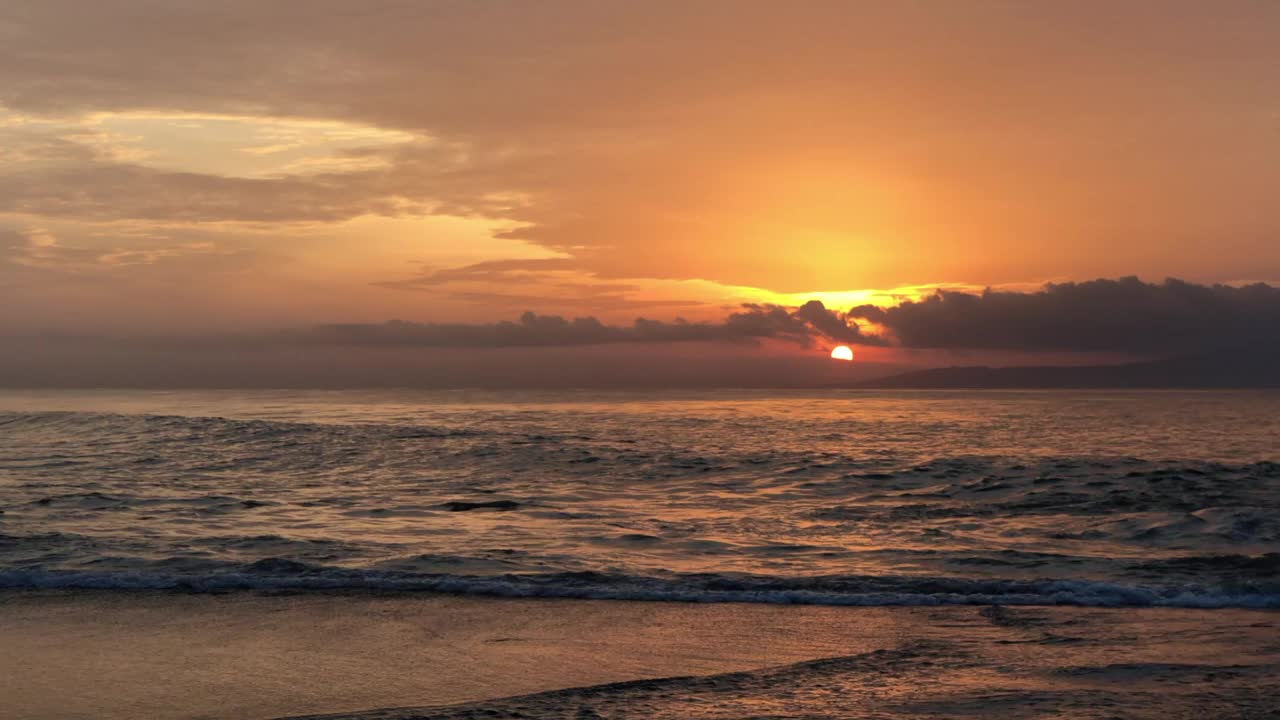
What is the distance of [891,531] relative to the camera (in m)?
19.1

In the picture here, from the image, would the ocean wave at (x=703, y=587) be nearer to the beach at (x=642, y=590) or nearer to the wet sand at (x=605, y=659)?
the beach at (x=642, y=590)

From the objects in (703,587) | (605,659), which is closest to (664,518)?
(703,587)

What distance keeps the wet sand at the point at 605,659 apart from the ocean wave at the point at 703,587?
0.48m

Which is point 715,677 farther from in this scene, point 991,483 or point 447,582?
point 991,483

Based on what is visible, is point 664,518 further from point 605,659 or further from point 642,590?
point 605,659

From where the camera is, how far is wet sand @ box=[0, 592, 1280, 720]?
7.94 m

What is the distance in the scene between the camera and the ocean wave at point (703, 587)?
42.0 ft

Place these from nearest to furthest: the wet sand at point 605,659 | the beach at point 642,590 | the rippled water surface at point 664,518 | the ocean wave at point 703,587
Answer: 1. the wet sand at point 605,659
2. the beach at point 642,590
3. the ocean wave at point 703,587
4. the rippled water surface at point 664,518

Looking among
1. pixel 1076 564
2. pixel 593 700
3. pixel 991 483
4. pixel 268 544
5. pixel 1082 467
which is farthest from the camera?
pixel 1082 467

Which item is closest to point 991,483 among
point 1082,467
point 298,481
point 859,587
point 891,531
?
point 1082,467

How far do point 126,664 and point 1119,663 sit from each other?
9.40 meters

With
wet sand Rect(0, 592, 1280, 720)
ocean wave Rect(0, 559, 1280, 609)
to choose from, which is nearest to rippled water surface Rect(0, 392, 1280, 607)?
ocean wave Rect(0, 559, 1280, 609)

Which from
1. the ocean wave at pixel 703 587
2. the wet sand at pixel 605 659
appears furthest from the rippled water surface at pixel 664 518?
the wet sand at pixel 605 659

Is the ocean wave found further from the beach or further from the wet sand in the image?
the wet sand
